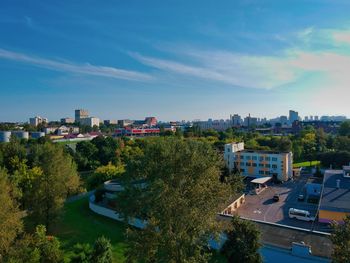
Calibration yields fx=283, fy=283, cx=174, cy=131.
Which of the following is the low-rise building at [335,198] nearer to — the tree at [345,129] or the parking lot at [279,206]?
the parking lot at [279,206]

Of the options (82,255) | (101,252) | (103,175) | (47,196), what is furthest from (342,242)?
(103,175)

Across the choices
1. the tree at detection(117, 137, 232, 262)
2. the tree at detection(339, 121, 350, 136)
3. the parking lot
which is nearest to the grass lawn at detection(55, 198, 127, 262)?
the tree at detection(117, 137, 232, 262)

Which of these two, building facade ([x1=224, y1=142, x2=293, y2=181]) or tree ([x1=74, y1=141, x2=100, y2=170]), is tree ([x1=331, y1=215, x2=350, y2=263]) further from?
tree ([x1=74, y1=141, x2=100, y2=170])

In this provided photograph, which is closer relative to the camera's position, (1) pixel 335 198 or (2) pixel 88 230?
(2) pixel 88 230

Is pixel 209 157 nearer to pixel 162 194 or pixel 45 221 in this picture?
pixel 162 194

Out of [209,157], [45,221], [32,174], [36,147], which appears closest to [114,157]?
[36,147]

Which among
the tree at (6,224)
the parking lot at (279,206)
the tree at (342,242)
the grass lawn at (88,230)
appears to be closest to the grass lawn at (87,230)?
the grass lawn at (88,230)

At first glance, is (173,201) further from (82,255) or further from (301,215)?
(301,215)
